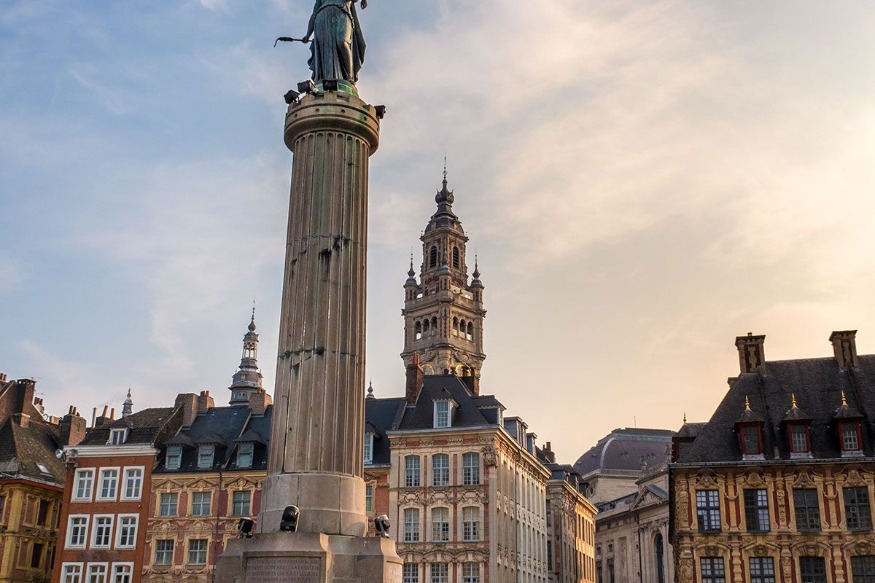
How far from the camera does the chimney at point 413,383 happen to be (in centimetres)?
4872

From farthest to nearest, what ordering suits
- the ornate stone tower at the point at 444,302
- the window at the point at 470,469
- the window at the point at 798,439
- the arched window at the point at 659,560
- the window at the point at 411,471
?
the ornate stone tower at the point at 444,302
the arched window at the point at 659,560
the window at the point at 411,471
the window at the point at 470,469
the window at the point at 798,439

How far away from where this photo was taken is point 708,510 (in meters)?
37.4

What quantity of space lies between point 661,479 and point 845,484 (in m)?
47.8

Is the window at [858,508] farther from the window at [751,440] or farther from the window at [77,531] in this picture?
the window at [77,531]

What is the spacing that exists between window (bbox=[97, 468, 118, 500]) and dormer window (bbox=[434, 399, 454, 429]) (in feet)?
56.9

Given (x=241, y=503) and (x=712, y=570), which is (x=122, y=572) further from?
(x=712, y=570)

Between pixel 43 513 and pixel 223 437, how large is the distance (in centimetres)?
1009

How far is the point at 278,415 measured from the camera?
50.8ft

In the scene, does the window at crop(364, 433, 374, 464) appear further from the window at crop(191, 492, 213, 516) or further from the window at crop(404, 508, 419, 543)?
the window at crop(191, 492, 213, 516)

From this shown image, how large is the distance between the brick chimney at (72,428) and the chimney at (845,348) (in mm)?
41844

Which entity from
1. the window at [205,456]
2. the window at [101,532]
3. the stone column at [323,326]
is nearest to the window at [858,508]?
the stone column at [323,326]

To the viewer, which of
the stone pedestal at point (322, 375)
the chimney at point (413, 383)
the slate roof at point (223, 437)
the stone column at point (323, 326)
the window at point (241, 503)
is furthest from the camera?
the chimney at point (413, 383)

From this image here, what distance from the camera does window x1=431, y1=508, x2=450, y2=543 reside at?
4346cm

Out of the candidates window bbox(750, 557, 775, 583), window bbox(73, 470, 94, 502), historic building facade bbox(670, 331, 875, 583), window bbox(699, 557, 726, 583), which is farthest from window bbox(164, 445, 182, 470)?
window bbox(750, 557, 775, 583)
